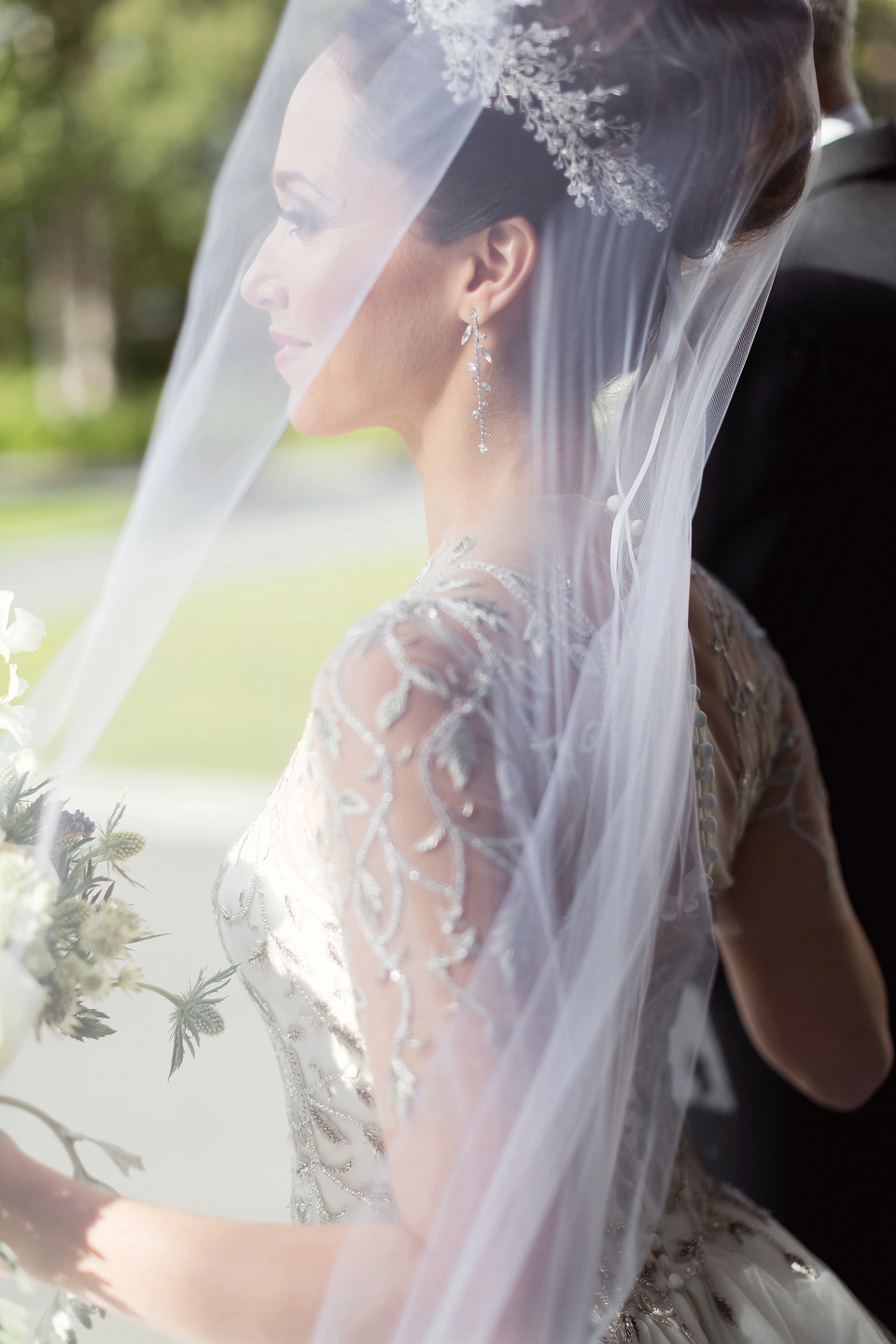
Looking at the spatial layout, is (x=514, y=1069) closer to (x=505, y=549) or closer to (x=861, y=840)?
(x=505, y=549)

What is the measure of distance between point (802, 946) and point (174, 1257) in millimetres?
908

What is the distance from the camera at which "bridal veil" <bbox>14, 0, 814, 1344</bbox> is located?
2.97ft

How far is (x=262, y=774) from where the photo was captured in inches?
70.3

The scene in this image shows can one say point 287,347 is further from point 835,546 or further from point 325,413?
point 835,546

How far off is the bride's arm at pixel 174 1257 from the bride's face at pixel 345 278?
0.79 m

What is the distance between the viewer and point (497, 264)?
3.67 ft

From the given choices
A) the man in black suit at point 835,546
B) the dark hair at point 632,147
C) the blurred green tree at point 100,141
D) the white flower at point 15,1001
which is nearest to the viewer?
the white flower at point 15,1001

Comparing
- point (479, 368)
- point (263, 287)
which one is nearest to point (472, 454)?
point (479, 368)

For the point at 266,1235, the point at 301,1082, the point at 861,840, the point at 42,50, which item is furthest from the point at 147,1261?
the point at 42,50

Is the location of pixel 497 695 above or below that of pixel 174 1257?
above

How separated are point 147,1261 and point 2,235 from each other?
19.4 metres

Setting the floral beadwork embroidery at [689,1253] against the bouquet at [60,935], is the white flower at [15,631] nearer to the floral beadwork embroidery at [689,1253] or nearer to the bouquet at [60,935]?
the bouquet at [60,935]

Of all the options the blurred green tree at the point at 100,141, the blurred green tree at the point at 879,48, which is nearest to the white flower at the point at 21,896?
the blurred green tree at the point at 879,48

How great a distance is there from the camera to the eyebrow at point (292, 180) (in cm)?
110
